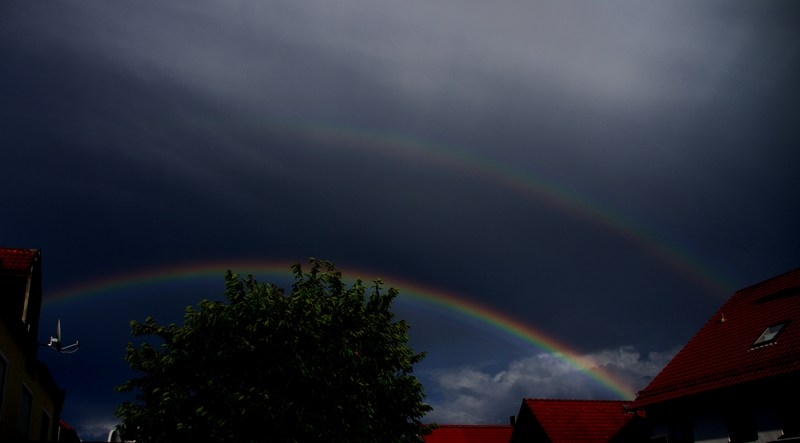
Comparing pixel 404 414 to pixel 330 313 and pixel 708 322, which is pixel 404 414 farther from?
pixel 708 322

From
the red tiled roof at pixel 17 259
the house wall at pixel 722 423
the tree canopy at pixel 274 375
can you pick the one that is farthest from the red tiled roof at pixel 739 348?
the red tiled roof at pixel 17 259

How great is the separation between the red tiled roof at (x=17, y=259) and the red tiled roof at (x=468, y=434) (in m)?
49.9

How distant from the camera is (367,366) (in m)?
24.6

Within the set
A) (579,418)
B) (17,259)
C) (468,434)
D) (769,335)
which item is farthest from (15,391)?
(468,434)

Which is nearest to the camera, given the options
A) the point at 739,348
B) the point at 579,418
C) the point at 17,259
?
the point at 17,259

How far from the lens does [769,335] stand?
90.1ft

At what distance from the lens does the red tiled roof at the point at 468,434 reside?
63406 mm

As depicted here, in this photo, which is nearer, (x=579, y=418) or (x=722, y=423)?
(x=722, y=423)

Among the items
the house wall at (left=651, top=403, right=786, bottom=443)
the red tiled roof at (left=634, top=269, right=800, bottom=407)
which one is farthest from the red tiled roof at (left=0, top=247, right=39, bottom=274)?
the house wall at (left=651, top=403, right=786, bottom=443)

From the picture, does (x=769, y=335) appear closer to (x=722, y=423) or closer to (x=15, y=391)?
(x=722, y=423)

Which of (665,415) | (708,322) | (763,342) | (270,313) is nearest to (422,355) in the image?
(270,313)

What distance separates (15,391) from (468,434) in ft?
172

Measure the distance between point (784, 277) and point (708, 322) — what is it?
432 centimetres

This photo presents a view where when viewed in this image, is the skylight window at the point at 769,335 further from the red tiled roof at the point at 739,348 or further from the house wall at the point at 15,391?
the house wall at the point at 15,391
